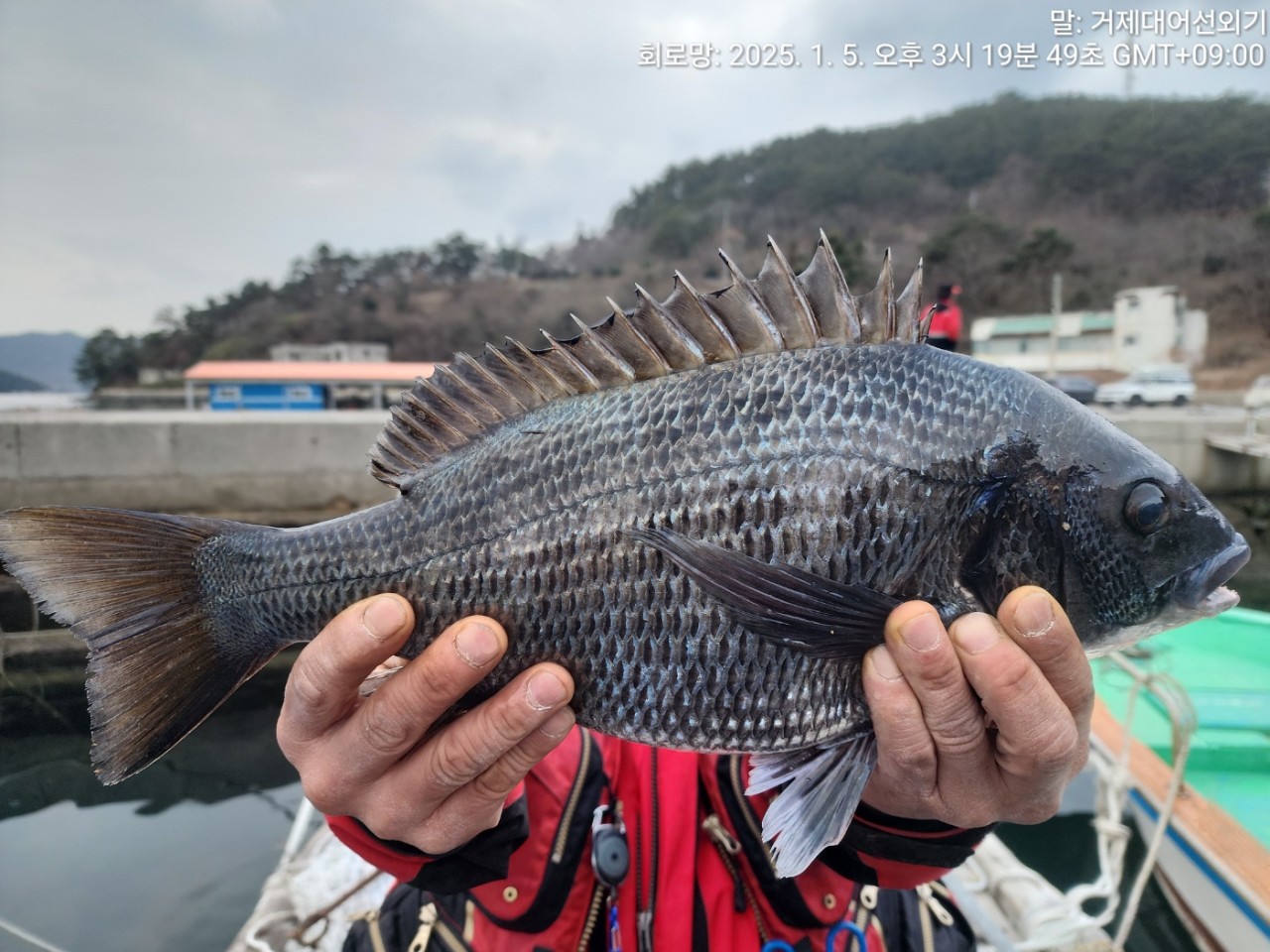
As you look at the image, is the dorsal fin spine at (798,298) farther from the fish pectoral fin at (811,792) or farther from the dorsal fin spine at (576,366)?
the fish pectoral fin at (811,792)

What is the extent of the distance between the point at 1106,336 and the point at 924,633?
147ft

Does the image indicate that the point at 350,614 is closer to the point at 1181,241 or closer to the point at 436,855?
the point at 436,855

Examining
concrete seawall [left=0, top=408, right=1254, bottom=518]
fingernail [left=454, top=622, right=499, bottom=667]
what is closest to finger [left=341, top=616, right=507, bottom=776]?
fingernail [left=454, top=622, right=499, bottom=667]

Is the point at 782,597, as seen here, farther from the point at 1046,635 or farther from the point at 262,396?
the point at 262,396

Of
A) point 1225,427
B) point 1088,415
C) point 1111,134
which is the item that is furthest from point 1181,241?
point 1088,415

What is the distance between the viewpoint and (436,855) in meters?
1.35

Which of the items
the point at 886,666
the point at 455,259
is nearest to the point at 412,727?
the point at 886,666

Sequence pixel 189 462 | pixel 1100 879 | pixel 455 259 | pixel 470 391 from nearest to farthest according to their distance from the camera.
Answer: pixel 470 391 < pixel 1100 879 < pixel 189 462 < pixel 455 259

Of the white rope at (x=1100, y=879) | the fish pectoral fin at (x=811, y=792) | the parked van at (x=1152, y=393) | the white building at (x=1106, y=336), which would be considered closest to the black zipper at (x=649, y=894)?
the fish pectoral fin at (x=811, y=792)

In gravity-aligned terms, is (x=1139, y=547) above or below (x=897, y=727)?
above

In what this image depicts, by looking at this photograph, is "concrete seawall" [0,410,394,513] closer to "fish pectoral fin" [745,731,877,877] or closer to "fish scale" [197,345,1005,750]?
"fish scale" [197,345,1005,750]

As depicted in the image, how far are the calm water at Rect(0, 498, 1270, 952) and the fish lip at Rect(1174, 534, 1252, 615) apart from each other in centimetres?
352

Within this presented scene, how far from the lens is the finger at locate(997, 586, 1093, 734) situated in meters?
1.04

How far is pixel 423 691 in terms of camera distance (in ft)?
3.60
